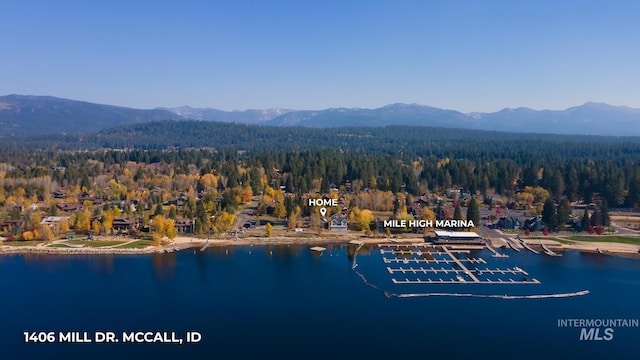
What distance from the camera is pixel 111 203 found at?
34312mm

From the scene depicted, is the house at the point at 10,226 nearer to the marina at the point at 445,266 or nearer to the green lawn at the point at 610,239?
the marina at the point at 445,266

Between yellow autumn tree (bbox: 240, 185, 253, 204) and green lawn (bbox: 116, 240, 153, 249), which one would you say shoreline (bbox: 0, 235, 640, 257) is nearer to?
green lawn (bbox: 116, 240, 153, 249)

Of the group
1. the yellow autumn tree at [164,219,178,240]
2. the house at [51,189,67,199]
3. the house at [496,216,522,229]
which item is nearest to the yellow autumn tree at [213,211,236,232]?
the yellow autumn tree at [164,219,178,240]

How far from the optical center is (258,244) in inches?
1045

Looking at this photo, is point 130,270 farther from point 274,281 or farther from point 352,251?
point 352,251

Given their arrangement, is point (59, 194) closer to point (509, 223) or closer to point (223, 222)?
point (223, 222)

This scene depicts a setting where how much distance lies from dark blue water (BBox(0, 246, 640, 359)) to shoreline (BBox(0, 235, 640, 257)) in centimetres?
87

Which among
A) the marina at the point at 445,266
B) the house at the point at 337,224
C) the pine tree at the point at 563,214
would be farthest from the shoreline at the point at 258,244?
the pine tree at the point at 563,214

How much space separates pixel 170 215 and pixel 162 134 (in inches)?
3199

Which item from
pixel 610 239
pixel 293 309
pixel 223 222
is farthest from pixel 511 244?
pixel 223 222

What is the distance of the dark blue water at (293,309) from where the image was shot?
46.7ft

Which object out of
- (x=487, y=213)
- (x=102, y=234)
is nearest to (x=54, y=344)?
(x=102, y=234)

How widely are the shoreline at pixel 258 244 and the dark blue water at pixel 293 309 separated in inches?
34.3

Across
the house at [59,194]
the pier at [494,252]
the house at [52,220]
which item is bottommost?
the pier at [494,252]
